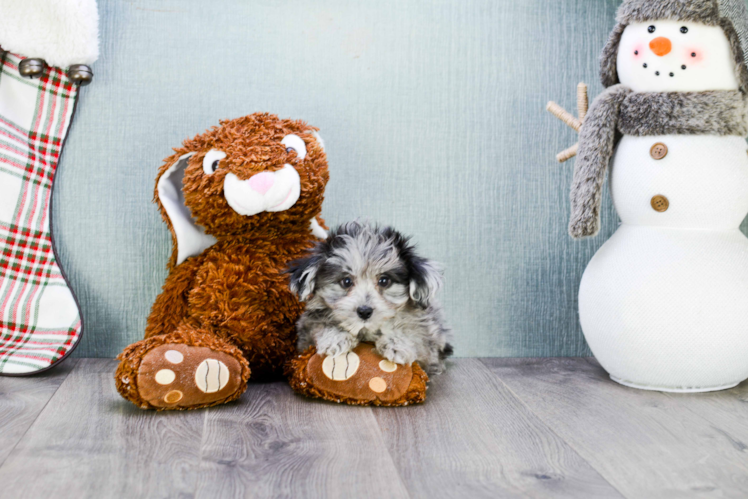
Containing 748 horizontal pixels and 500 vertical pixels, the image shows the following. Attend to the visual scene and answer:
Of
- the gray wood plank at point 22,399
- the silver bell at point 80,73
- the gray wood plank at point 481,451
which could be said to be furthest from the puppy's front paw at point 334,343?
the silver bell at point 80,73

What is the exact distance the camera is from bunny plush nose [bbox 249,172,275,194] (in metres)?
1.11

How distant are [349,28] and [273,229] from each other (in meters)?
0.50

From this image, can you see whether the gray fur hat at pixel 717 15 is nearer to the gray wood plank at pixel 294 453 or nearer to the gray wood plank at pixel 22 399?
the gray wood plank at pixel 294 453

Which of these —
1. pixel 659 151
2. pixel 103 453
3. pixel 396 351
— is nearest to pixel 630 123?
pixel 659 151

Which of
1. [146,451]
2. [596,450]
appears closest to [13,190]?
[146,451]

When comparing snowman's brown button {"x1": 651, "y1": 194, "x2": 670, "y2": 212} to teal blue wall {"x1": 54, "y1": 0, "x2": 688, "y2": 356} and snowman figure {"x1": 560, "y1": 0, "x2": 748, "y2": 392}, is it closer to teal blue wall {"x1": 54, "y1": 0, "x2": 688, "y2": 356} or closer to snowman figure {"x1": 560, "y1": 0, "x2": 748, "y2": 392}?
snowman figure {"x1": 560, "y1": 0, "x2": 748, "y2": 392}

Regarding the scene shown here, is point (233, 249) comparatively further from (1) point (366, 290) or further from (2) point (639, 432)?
(2) point (639, 432)

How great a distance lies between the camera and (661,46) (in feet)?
3.79

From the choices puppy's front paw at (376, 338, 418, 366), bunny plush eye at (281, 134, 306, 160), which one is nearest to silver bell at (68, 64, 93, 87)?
bunny plush eye at (281, 134, 306, 160)

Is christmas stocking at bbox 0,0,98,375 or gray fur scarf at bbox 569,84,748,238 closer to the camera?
gray fur scarf at bbox 569,84,748,238

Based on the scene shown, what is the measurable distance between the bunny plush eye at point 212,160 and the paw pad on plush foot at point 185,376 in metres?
0.31

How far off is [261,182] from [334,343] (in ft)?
0.97

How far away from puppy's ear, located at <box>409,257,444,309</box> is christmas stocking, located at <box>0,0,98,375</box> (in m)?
0.70

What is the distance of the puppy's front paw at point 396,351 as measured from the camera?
1.10m
